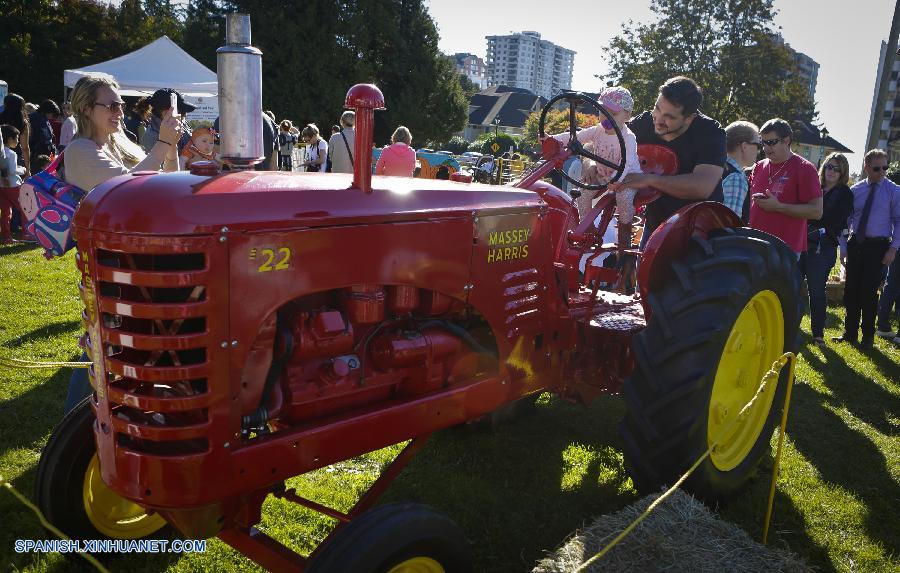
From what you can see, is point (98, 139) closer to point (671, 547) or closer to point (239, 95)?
point (239, 95)

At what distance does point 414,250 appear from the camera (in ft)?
7.78

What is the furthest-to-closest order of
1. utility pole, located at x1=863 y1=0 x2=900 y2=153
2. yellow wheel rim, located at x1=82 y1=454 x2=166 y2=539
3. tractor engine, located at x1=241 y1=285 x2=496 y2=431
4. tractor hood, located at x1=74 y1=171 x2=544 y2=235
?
utility pole, located at x1=863 y1=0 x2=900 y2=153
yellow wheel rim, located at x1=82 y1=454 x2=166 y2=539
tractor engine, located at x1=241 y1=285 x2=496 y2=431
tractor hood, located at x1=74 y1=171 x2=544 y2=235

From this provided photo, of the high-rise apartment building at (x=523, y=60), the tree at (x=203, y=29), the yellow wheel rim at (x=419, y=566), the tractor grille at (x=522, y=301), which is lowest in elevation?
the yellow wheel rim at (x=419, y=566)

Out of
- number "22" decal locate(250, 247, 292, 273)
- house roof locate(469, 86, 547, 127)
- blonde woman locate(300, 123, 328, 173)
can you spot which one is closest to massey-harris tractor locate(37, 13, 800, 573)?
number "22" decal locate(250, 247, 292, 273)

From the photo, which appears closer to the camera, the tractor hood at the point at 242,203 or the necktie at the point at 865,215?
the tractor hood at the point at 242,203

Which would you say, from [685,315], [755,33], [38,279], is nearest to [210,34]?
[755,33]

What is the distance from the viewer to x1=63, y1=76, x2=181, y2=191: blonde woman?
3.34 m

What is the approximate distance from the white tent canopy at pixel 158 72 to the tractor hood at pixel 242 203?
15.3 meters

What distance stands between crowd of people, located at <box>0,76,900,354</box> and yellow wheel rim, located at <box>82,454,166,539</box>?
146 cm

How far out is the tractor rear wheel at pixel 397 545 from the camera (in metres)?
2.05

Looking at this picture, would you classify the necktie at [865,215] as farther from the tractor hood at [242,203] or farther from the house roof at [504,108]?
the house roof at [504,108]

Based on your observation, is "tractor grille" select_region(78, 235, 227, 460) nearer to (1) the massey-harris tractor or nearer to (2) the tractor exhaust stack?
(1) the massey-harris tractor

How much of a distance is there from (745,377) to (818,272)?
400cm

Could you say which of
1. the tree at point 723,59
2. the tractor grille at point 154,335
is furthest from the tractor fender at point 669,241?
the tree at point 723,59
